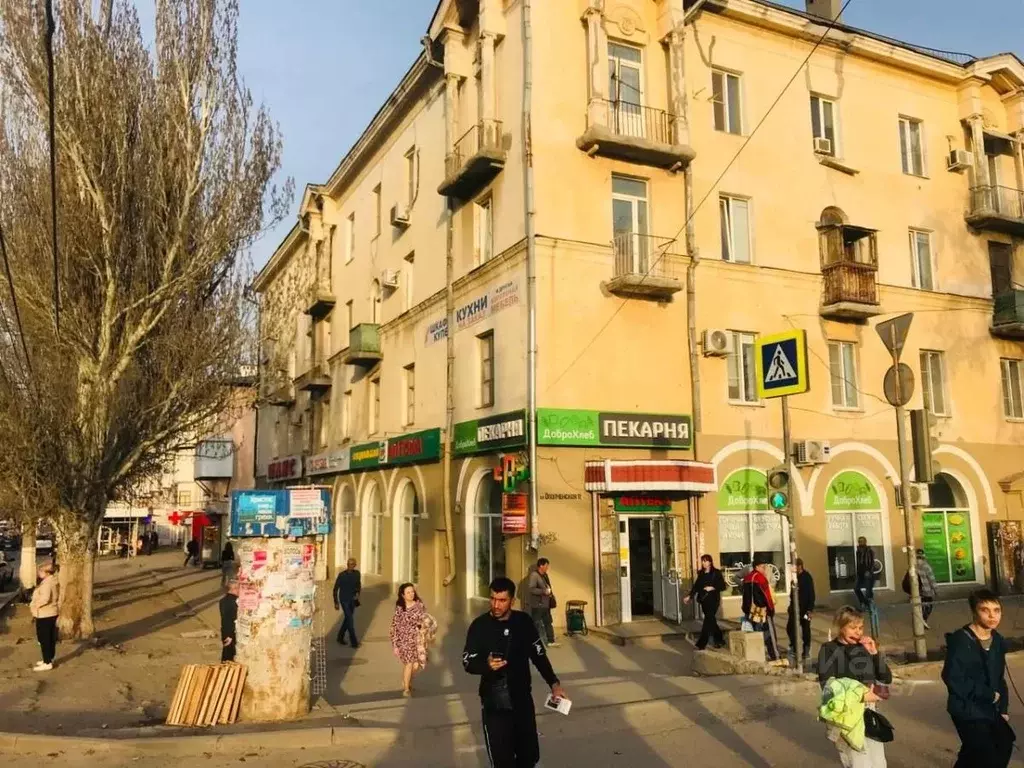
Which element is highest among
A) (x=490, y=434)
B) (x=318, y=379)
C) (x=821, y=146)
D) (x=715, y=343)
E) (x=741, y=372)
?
(x=821, y=146)

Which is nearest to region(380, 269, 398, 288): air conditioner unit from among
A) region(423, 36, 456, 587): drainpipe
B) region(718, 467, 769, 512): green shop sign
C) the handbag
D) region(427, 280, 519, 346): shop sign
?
region(427, 280, 519, 346): shop sign

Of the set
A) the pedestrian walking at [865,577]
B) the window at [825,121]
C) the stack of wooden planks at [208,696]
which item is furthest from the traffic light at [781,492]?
the window at [825,121]

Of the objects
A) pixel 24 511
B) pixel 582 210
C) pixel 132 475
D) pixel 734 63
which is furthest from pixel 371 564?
pixel 734 63

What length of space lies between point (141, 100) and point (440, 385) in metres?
9.34

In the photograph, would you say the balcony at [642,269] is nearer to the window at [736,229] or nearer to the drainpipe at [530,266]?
the drainpipe at [530,266]

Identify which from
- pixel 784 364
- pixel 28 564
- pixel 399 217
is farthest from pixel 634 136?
pixel 28 564

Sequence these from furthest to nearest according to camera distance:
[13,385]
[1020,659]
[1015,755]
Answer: [13,385] < [1020,659] < [1015,755]

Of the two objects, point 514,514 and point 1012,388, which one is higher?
point 1012,388

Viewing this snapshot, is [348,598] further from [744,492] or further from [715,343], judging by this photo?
[715,343]

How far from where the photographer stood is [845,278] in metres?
20.8

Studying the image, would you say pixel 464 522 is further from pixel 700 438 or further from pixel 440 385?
pixel 700 438

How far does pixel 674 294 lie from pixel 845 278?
488 centimetres

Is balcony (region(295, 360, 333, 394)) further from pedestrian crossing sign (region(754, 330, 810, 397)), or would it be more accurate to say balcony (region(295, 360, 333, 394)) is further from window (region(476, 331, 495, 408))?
pedestrian crossing sign (region(754, 330, 810, 397))

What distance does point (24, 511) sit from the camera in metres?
17.6
